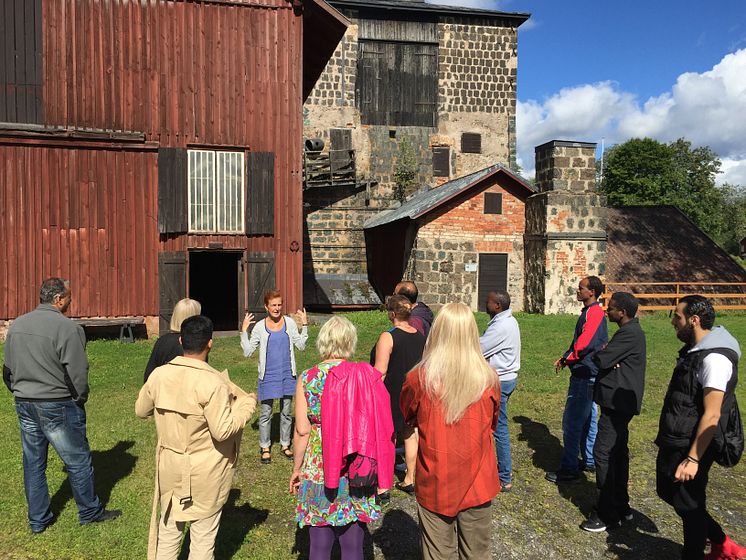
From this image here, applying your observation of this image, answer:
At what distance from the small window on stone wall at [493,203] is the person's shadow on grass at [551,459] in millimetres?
11731

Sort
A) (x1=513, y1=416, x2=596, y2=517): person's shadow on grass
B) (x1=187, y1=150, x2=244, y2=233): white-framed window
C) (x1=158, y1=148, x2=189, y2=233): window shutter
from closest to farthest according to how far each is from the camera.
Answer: (x1=513, y1=416, x2=596, y2=517): person's shadow on grass
(x1=158, y1=148, x2=189, y2=233): window shutter
(x1=187, y1=150, x2=244, y2=233): white-framed window

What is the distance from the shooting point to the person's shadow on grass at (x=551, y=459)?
17.9 ft

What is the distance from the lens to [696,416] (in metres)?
3.85

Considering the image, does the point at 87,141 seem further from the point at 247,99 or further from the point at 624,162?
the point at 624,162

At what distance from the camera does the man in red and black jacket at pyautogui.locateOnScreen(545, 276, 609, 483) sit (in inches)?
222

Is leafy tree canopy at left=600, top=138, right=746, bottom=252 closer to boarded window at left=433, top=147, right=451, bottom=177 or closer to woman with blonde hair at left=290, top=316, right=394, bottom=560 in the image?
boarded window at left=433, top=147, right=451, bottom=177

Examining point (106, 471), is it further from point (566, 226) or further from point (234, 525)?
point (566, 226)

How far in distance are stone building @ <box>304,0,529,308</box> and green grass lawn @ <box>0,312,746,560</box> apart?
16.4 metres

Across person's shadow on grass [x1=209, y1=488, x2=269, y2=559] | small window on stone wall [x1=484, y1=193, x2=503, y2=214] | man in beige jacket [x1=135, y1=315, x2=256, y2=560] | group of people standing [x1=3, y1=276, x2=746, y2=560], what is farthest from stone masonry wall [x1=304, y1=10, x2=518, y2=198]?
man in beige jacket [x1=135, y1=315, x2=256, y2=560]

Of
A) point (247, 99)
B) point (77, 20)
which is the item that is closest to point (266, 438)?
point (247, 99)

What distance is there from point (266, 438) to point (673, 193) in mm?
42505

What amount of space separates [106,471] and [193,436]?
3.06m

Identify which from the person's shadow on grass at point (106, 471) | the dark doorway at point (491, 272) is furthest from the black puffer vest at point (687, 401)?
the dark doorway at point (491, 272)

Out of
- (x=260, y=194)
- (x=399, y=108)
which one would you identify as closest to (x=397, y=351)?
(x=260, y=194)
